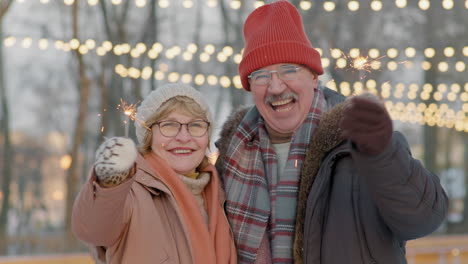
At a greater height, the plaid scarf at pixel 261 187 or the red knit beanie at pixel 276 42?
the red knit beanie at pixel 276 42

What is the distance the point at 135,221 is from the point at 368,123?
1004 millimetres

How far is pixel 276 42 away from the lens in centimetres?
267

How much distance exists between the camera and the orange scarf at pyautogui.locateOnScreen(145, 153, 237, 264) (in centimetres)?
236

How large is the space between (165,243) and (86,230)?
0.33 metres

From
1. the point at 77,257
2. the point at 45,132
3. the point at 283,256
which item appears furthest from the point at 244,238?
the point at 45,132

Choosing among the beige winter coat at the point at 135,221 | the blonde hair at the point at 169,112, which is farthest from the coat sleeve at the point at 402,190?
the blonde hair at the point at 169,112

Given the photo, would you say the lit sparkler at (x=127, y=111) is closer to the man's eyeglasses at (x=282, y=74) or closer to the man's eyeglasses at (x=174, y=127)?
the man's eyeglasses at (x=174, y=127)

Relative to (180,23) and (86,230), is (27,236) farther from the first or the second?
(86,230)

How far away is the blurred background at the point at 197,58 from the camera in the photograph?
5160 millimetres

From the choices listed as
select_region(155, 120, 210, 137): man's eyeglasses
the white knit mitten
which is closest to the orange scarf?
select_region(155, 120, 210, 137): man's eyeglasses

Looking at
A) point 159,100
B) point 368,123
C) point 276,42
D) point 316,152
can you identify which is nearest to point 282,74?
point 276,42

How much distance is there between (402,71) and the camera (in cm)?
788

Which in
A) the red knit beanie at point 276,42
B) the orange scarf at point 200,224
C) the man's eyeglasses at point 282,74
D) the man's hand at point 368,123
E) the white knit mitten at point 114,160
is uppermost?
the red knit beanie at point 276,42

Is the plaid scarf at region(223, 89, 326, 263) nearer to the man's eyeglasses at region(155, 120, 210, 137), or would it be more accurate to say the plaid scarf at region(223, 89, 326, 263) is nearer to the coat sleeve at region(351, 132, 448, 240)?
the man's eyeglasses at region(155, 120, 210, 137)
